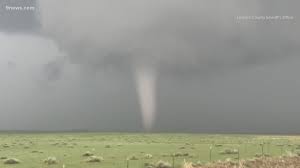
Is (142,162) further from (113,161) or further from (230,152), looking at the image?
(230,152)

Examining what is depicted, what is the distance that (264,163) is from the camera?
150ft

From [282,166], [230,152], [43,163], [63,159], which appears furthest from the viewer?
[230,152]

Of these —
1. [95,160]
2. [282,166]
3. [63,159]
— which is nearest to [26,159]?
[63,159]

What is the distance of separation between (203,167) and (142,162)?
31.5ft

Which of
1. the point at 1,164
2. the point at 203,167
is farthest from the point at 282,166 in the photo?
the point at 1,164

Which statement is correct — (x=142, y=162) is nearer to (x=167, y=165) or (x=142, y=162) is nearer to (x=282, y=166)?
(x=167, y=165)

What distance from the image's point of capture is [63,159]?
172 feet

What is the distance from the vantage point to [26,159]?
174 feet

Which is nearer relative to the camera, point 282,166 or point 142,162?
point 282,166

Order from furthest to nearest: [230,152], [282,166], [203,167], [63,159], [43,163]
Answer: [230,152], [63,159], [43,163], [282,166], [203,167]

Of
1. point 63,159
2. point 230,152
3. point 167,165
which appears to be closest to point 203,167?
point 167,165

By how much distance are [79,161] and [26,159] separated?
20.5 ft

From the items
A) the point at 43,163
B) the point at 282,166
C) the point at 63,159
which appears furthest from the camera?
the point at 63,159

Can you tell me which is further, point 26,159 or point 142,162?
point 26,159
